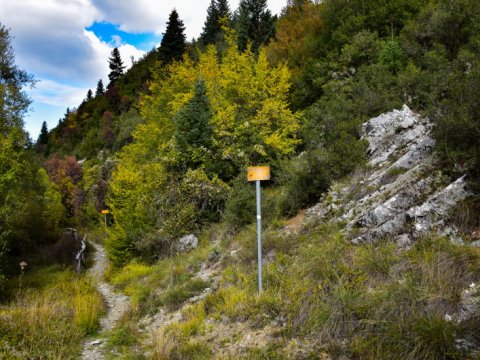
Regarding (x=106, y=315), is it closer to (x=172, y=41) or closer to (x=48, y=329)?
(x=48, y=329)

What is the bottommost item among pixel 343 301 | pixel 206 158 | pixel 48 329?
pixel 48 329

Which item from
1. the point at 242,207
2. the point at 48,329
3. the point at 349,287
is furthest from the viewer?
the point at 242,207

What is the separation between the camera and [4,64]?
51.3ft

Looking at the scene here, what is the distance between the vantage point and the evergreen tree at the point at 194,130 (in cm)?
1608

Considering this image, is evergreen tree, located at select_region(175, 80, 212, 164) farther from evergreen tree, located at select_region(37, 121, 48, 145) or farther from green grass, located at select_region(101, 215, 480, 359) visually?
evergreen tree, located at select_region(37, 121, 48, 145)

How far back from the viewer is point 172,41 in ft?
123

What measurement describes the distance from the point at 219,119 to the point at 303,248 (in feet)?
35.4

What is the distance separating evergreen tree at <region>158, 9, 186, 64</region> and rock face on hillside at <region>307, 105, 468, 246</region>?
32.0m

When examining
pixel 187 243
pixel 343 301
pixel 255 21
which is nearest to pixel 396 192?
pixel 343 301

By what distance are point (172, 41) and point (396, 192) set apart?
120 feet

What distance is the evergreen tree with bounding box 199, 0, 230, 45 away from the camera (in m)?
49.0

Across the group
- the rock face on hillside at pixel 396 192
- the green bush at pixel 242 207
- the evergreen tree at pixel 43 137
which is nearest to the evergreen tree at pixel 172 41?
the green bush at pixel 242 207

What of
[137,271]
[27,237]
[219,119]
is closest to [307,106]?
[219,119]

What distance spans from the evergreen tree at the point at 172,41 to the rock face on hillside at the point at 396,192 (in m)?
32.0
